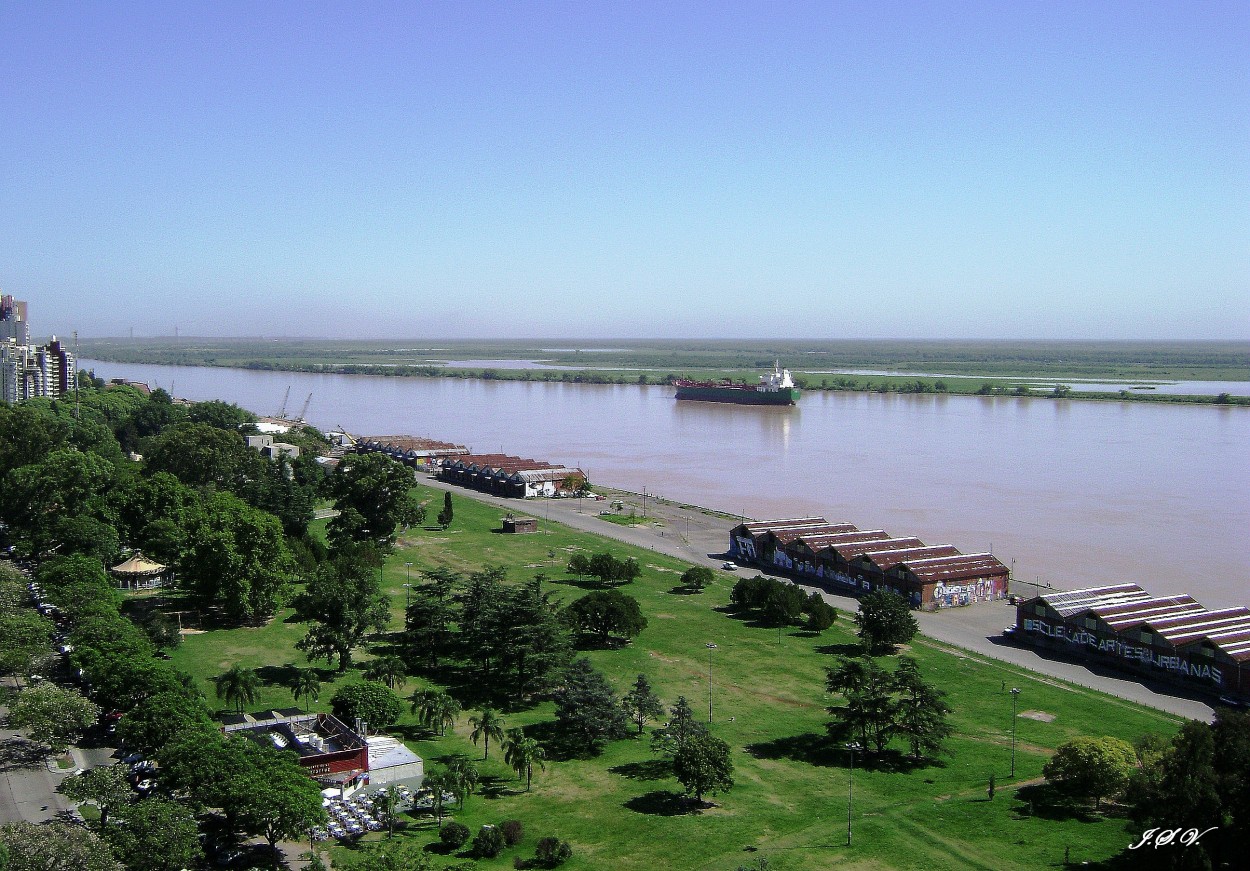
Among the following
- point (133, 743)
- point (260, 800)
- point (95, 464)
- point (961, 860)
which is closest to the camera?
point (260, 800)

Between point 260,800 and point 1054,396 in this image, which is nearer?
point 260,800

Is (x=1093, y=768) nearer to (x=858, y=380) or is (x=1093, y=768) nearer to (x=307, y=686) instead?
(x=307, y=686)

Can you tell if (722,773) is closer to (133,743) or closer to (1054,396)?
(133,743)

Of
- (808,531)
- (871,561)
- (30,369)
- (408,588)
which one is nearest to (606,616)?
(408,588)

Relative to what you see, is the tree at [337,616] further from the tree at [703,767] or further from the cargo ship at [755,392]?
the cargo ship at [755,392]

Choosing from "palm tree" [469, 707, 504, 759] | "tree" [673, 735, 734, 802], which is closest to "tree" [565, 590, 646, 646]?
"palm tree" [469, 707, 504, 759]

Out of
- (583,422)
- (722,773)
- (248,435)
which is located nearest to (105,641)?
(722,773)
